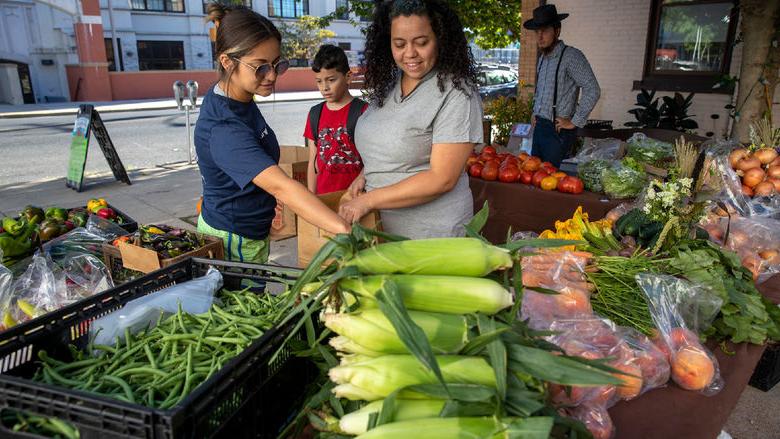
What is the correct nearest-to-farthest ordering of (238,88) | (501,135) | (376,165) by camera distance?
(238,88) → (376,165) → (501,135)

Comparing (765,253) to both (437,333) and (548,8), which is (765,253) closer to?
(437,333)

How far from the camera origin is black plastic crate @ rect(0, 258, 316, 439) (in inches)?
43.7

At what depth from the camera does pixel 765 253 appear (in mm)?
3061

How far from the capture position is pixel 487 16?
39.6ft

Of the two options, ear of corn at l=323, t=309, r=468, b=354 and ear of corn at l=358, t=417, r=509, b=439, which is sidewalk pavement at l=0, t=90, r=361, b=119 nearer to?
ear of corn at l=323, t=309, r=468, b=354

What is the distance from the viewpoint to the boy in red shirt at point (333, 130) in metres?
3.49

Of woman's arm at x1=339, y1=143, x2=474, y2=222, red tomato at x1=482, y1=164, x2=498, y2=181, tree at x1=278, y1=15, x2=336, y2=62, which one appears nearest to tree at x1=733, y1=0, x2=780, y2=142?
red tomato at x1=482, y1=164, x2=498, y2=181

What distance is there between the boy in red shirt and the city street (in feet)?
24.8

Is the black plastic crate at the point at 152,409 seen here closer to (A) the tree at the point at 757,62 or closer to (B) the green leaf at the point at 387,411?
(B) the green leaf at the point at 387,411

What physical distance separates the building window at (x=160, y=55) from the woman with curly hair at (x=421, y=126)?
30.5 meters

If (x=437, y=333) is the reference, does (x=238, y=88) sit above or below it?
above

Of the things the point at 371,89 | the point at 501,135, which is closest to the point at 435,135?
the point at 371,89

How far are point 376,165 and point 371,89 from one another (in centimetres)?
46

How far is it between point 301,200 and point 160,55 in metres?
31.8
